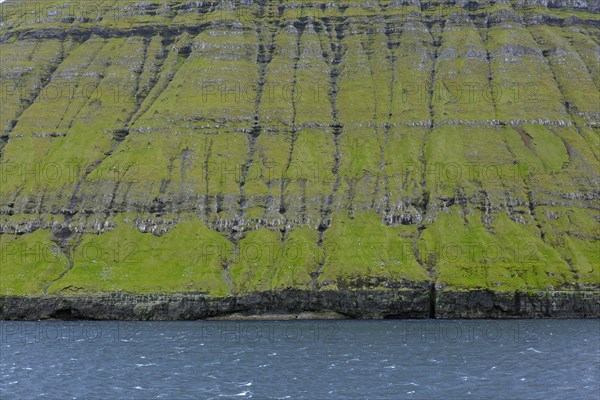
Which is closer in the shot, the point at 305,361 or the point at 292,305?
the point at 305,361

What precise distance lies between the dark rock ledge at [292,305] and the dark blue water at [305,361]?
1121 cm

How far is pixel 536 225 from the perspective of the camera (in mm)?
194375

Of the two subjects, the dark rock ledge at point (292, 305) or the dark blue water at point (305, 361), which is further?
the dark rock ledge at point (292, 305)

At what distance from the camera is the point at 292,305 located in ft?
560

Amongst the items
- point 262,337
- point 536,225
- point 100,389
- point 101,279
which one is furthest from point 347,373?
point 536,225

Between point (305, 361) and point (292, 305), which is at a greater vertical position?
point (292, 305)

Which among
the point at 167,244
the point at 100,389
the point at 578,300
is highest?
the point at 167,244

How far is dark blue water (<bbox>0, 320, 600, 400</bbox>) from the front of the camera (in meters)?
83.1

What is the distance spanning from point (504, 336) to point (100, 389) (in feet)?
256

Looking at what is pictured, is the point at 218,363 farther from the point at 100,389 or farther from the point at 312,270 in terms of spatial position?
the point at 312,270

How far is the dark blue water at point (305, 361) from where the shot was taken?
83.1m

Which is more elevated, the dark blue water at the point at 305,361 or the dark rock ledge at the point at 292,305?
the dark rock ledge at the point at 292,305

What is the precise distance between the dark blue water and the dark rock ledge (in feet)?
36.8

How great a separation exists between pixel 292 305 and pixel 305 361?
66.5m
